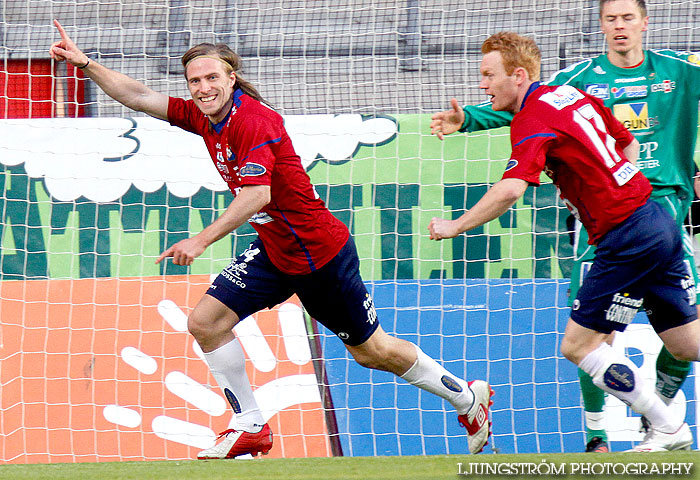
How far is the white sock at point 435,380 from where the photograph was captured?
358cm

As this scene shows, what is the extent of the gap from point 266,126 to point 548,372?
248 centimetres

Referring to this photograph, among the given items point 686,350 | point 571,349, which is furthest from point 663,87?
point 571,349

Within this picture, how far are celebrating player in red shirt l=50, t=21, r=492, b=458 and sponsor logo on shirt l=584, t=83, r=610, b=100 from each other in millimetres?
1334

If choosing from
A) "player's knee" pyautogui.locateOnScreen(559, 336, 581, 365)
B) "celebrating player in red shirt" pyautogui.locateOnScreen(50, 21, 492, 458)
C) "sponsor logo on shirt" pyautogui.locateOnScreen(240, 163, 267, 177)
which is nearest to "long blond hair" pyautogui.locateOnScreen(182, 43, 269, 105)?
"celebrating player in red shirt" pyautogui.locateOnScreen(50, 21, 492, 458)

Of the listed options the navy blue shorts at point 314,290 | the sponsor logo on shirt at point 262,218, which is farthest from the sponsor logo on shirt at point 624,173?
the sponsor logo on shirt at point 262,218

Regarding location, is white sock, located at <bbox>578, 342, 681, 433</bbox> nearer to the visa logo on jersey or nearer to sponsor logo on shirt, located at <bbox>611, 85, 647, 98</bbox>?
the visa logo on jersey

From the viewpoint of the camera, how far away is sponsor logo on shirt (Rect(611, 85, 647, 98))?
376 cm

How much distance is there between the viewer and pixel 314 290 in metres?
3.42

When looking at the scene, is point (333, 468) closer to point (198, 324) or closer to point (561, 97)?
point (198, 324)

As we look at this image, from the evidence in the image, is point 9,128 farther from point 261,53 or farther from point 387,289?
point 387,289

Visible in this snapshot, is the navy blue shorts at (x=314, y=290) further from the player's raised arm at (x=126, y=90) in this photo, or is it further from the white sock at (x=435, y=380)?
the player's raised arm at (x=126, y=90)

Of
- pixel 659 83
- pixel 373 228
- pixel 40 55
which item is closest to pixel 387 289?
pixel 373 228

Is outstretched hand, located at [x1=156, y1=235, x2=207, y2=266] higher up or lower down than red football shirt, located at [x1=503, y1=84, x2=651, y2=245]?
lower down

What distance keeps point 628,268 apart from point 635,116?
1007 millimetres
